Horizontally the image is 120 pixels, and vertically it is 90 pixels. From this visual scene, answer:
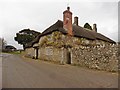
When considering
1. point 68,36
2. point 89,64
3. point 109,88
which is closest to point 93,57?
point 89,64

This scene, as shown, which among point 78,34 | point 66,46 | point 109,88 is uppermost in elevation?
point 78,34

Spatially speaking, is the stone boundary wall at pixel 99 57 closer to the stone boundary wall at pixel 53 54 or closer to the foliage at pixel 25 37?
the stone boundary wall at pixel 53 54

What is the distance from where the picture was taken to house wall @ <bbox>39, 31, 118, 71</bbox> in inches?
589

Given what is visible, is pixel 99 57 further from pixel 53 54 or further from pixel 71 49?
pixel 53 54

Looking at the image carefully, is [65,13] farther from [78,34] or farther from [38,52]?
[38,52]

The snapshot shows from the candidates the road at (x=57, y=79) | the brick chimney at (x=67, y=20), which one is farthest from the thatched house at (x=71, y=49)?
the road at (x=57, y=79)

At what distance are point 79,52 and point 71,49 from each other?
91.8 inches

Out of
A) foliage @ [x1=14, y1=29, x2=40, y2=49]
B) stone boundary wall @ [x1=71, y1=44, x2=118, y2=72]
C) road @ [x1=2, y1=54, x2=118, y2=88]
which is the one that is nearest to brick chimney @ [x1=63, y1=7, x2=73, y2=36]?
stone boundary wall @ [x1=71, y1=44, x2=118, y2=72]

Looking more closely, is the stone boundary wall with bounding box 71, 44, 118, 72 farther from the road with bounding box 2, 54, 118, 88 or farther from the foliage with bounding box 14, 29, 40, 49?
the foliage with bounding box 14, 29, 40, 49

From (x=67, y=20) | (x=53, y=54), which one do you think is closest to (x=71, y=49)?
(x=53, y=54)

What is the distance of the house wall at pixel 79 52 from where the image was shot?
14.9m

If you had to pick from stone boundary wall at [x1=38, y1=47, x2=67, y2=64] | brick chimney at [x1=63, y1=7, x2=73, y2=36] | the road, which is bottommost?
the road

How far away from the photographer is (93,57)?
55.5 ft

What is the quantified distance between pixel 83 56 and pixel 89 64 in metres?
1.43
